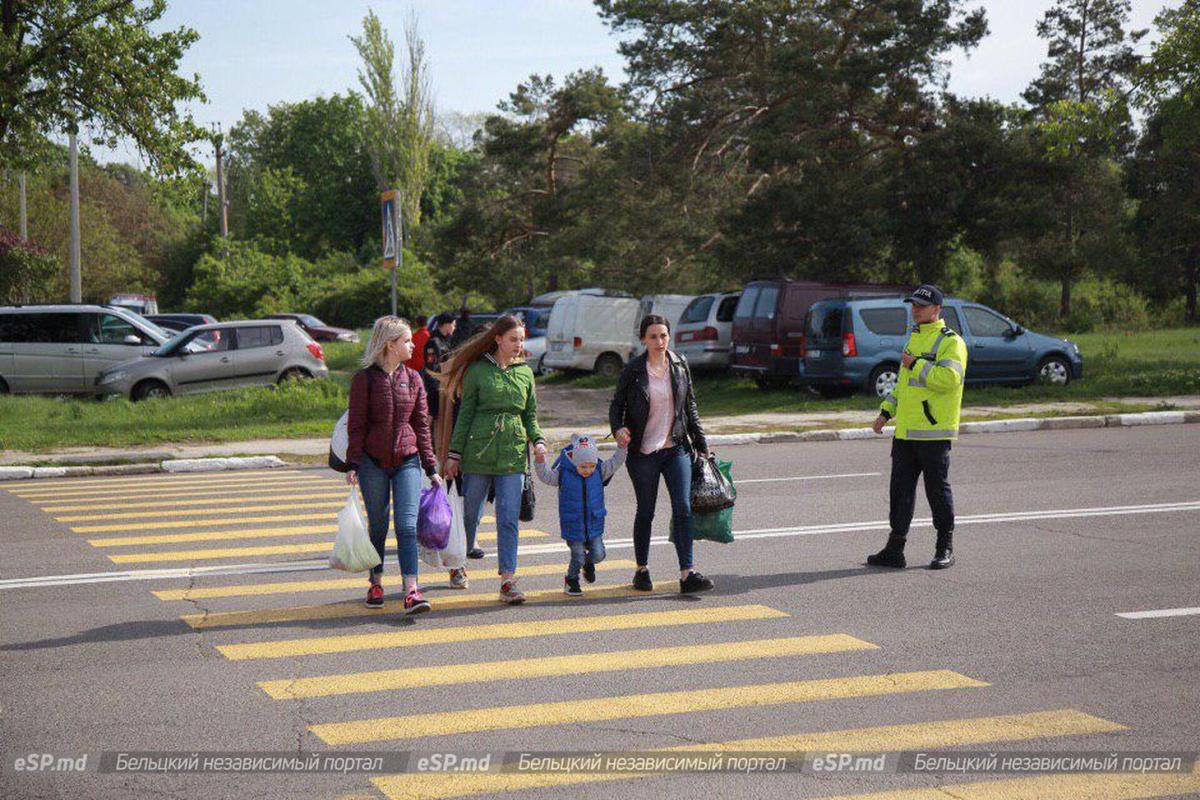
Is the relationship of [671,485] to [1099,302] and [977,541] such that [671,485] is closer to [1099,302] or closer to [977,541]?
[977,541]

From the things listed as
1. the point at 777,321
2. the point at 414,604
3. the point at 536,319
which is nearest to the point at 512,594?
the point at 414,604

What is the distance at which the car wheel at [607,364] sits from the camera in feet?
98.5

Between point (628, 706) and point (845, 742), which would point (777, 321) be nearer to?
point (628, 706)

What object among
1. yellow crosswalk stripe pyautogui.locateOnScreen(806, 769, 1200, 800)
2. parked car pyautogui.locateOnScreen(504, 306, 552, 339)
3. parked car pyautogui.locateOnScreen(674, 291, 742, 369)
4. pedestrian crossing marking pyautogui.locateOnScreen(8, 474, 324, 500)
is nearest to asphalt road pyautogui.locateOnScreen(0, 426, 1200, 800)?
yellow crosswalk stripe pyautogui.locateOnScreen(806, 769, 1200, 800)

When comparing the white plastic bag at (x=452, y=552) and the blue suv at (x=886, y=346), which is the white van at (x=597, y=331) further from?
the white plastic bag at (x=452, y=552)

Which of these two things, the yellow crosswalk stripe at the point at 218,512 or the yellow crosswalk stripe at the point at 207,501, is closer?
the yellow crosswalk stripe at the point at 218,512

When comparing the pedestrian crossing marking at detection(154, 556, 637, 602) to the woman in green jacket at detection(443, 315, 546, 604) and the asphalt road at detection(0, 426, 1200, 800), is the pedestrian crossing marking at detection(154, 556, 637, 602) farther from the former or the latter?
the woman in green jacket at detection(443, 315, 546, 604)

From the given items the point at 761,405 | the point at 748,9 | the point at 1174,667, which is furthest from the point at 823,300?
the point at 1174,667

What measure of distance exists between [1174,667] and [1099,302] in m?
45.3

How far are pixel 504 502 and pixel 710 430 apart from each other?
11.6 m

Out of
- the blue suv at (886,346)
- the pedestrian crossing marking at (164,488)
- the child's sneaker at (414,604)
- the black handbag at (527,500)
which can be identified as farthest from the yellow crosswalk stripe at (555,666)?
the blue suv at (886,346)

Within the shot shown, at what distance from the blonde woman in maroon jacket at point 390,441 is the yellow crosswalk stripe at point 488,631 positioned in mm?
443

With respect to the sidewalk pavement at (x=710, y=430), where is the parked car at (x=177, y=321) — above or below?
above

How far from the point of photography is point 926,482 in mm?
9391
